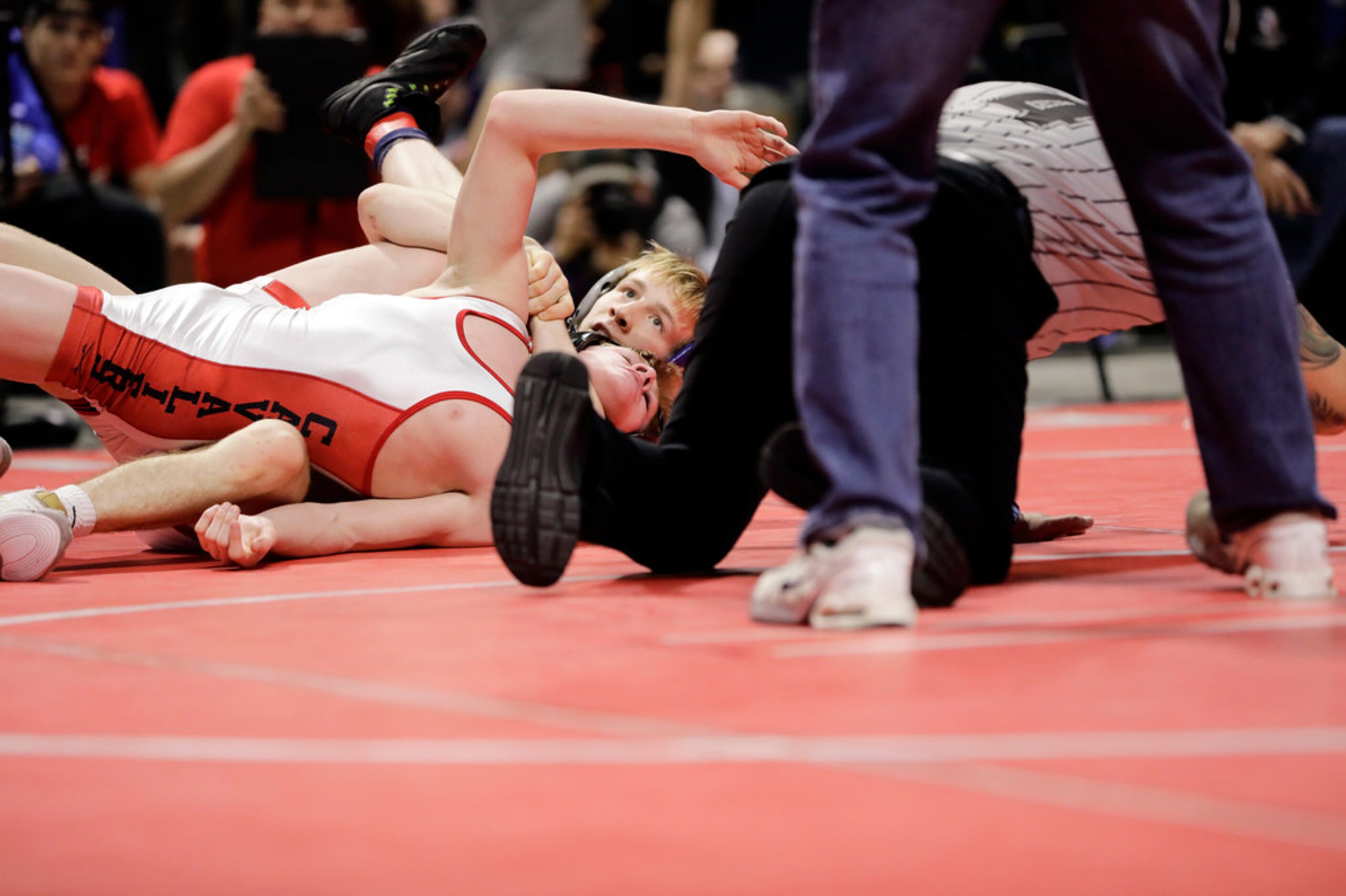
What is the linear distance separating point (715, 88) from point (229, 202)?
2532mm

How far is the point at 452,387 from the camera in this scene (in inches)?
113

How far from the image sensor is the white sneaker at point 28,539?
2.48m

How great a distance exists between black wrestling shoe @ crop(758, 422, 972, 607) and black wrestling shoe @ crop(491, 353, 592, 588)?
27cm

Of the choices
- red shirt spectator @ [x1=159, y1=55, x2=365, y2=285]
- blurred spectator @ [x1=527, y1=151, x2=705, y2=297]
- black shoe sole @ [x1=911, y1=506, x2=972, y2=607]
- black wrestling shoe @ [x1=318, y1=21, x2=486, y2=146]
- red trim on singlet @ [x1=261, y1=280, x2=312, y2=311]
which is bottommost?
blurred spectator @ [x1=527, y1=151, x2=705, y2=297]

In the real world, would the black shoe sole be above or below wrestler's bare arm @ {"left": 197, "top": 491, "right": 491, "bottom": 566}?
above

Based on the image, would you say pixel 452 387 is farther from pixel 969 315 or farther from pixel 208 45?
pixel 208 45

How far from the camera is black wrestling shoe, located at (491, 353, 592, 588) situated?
80.0 inches

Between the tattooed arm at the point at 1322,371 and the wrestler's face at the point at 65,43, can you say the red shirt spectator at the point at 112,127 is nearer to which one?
the wrestler's face at the point at 65,43

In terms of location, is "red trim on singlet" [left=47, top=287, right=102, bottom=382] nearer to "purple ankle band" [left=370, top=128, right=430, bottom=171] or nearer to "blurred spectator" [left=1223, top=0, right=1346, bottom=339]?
"purple ankle band" [left=370, top=128, right=430, bottom=171]

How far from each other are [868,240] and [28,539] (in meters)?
1.44

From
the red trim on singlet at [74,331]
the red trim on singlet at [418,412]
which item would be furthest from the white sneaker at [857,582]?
the red trim on singlet at [74,331]

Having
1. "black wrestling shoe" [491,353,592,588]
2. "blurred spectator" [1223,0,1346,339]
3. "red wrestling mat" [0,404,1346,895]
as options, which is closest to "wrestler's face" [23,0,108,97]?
"blurred spectator" [1223,0,1346,339]

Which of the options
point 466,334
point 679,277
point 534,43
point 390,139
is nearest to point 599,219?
point 534,43

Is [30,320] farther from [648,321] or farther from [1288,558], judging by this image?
[1288,558]
